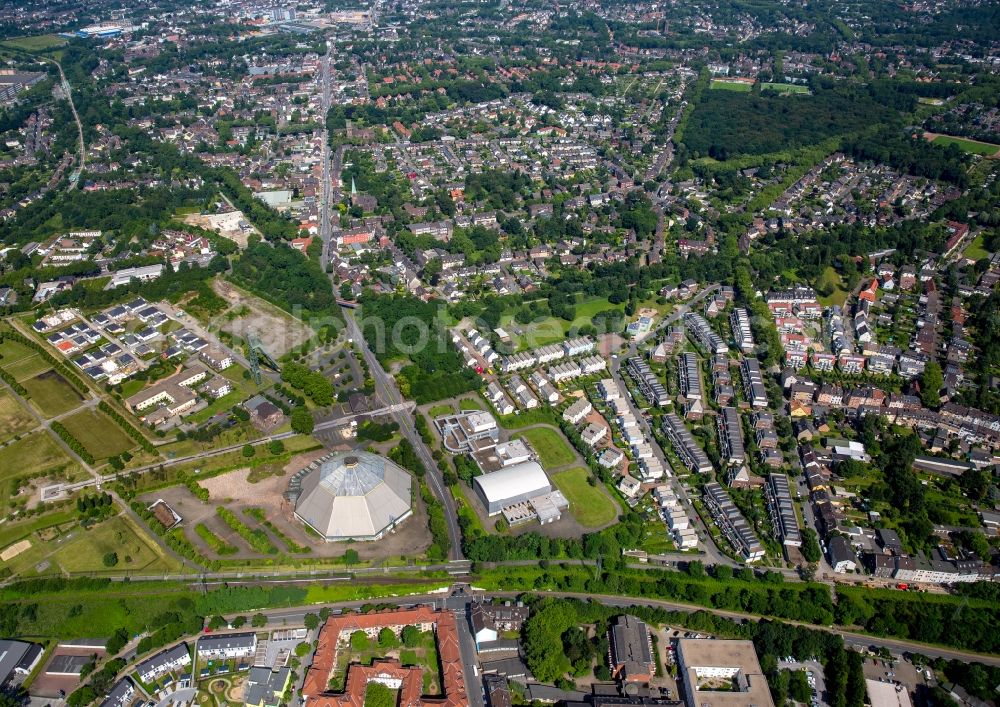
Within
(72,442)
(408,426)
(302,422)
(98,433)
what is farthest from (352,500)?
(72,442)

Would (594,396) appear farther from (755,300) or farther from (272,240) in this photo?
(272,240)

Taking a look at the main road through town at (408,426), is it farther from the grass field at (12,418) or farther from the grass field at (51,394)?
the grass field at (12,418)

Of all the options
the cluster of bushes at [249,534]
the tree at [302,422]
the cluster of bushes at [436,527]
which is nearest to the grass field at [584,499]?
A: the cluster of bushes at [436,527]

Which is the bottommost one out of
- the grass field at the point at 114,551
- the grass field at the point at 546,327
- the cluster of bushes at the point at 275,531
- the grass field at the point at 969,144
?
A: the grass field at the point at 969,144

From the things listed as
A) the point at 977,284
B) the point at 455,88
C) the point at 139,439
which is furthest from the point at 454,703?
the point at 455,88

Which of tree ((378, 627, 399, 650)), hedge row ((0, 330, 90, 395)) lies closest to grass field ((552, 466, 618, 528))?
tree ((378, 627, 399, 650))

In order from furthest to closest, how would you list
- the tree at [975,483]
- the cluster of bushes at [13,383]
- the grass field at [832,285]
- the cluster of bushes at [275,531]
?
the grass field at [832,285]
the cluster of bushes at [13,383]
the tree at [975,483]
the cluster of bushes at [275,531]

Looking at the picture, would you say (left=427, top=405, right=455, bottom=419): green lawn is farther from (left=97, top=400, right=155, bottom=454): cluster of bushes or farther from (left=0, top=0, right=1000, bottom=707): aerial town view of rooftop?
(left=97, top=400, right=155, bottom=454): cluster of bushes
